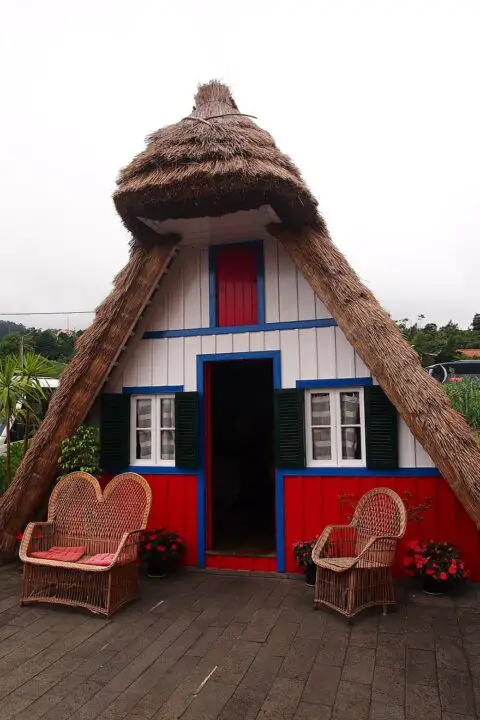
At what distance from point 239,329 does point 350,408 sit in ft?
4.86

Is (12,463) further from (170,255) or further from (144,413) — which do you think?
(170,255)

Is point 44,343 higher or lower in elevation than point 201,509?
higher

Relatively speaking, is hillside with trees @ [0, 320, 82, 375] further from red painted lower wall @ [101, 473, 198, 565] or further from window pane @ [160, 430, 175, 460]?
red painted lower wall @ [101, 473, 198, 565]

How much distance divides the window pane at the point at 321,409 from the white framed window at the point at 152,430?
1.65 metres

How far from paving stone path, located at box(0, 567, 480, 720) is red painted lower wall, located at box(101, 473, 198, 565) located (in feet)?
2.84

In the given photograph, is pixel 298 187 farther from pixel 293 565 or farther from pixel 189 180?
pixel 293 565

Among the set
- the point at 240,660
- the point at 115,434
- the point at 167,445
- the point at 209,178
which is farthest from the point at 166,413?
the point at 240,660

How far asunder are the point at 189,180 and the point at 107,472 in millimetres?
3437

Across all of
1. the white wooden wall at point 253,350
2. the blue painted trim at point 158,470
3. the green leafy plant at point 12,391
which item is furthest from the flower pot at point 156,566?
the green leafy plant at point 12,391

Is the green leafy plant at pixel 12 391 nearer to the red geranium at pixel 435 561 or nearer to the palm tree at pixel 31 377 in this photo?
the palm tree at pixel 31 377

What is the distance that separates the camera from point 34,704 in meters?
3.02

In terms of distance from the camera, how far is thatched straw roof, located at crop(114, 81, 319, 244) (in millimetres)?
4785

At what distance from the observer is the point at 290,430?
17.8ft

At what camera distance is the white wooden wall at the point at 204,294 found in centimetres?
557
